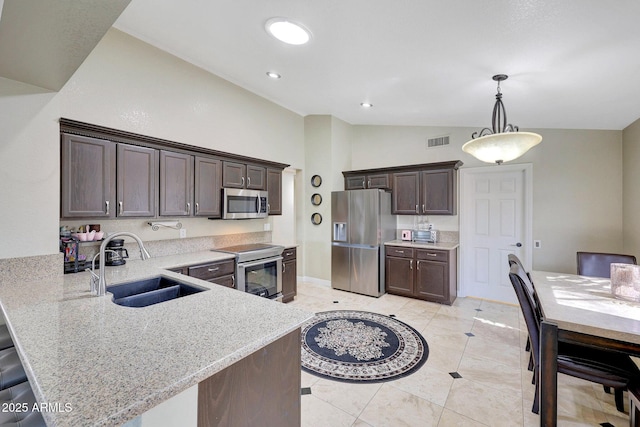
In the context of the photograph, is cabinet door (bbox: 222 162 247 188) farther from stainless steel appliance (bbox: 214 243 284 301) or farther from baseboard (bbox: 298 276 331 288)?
baseboard (bbox: 298 276 331 288)

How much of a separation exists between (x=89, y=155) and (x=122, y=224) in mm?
811

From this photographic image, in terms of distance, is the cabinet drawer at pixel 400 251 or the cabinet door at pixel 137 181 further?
the cabinet drawer at pixel 400 251

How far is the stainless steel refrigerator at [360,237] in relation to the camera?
14.9 feet

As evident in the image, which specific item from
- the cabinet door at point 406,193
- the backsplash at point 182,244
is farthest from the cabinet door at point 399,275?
the backsplash at point 182,244

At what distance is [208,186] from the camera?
11.2 feet

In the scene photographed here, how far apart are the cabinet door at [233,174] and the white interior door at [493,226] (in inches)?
142

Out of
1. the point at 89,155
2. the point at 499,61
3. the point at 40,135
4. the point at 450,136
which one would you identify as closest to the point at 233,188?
the point at 89,155

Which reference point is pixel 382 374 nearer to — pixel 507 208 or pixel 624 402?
pixel 624 402

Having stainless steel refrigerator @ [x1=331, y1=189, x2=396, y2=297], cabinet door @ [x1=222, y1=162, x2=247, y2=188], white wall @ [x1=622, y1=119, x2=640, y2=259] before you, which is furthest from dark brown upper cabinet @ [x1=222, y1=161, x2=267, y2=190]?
white wall @ [x1=622, y1=119, x2=640, y2=259]

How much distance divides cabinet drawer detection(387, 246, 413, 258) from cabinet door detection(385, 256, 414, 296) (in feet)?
0.22

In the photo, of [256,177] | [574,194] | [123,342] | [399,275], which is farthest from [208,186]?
[574,194]

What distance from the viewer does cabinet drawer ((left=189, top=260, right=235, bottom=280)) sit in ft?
9.41

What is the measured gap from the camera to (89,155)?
243 centimetres

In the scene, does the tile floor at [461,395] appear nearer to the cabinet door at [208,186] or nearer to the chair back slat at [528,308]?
the chair back slat at [528,308]
